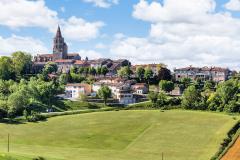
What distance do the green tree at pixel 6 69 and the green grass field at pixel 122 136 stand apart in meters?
56.9

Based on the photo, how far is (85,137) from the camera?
9544 cm

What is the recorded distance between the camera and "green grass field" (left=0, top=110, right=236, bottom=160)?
7950cm

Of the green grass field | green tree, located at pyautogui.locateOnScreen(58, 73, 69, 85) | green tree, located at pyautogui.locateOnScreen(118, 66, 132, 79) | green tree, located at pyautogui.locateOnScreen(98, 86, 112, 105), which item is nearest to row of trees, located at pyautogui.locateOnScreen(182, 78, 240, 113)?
the green grass field

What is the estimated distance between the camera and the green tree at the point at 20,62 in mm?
183875

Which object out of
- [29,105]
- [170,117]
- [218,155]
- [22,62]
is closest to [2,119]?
[29,105]

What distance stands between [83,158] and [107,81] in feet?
348

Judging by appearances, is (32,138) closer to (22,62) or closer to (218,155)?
(218,155)

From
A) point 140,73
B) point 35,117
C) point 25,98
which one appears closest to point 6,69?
point 25,98

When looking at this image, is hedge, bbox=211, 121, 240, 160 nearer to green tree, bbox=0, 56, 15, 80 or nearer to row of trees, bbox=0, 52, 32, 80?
green tree, bbox=0, 56, 15, 80

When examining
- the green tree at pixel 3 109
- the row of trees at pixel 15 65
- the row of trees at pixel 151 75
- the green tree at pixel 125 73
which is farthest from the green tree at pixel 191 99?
the row of trees at pixel 15 65

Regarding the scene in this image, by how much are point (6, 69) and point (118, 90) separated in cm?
4363

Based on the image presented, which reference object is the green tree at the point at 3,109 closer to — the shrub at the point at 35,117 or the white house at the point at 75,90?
the shrub at the point at 35,117

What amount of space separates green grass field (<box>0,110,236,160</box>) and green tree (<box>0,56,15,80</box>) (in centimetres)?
5686

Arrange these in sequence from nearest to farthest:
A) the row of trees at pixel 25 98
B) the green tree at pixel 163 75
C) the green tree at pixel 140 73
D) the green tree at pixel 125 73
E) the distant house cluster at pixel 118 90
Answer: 1. the row of trees at pixel 25 98
2. the distant house cluster at pixel 118 90
3. the green tree at pixel 163 75
4. the green tree at pixel 140 73
5. the green tree at pixel 125 73
